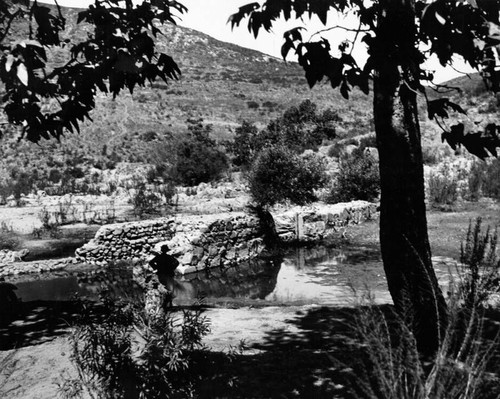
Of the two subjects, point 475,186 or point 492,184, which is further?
point 492,184

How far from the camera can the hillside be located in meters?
34.2

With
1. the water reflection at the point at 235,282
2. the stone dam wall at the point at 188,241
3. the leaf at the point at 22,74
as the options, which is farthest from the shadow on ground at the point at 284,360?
the stone dam wall at the point at 188,241

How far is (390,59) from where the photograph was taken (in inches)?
103

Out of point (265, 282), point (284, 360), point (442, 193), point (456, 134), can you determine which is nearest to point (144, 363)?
point (284, 360)

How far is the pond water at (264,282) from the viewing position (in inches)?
366

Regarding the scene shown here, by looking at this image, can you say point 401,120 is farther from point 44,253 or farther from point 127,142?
point 127,142

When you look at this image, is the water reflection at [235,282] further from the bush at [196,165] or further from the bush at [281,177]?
the bush at [196,165]

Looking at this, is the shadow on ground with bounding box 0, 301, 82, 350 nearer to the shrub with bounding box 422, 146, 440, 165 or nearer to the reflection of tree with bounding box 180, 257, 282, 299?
the reflection of tree with bounding box 180, 257, 282, 299

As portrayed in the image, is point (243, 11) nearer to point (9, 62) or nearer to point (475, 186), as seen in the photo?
point (9, 62)

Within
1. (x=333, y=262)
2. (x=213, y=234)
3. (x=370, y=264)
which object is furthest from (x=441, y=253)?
(x=213, y=234)

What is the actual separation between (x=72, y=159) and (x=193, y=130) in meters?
10.1

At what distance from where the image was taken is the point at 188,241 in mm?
11719

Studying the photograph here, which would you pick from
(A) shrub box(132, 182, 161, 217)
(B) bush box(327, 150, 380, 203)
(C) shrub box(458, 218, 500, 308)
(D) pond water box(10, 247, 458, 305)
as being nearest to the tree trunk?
(C) shrub box(458, 218, 500, 308)

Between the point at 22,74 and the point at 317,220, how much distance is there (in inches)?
535
